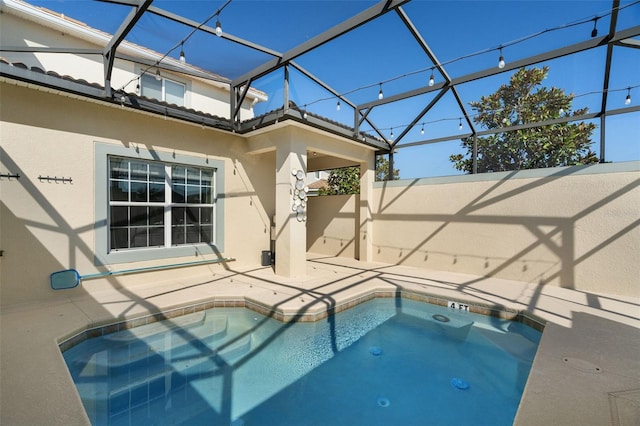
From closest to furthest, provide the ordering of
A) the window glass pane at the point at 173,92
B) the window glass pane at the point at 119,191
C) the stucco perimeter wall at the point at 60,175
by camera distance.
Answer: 1. the stucco perimeter wall at the point at 60,175
2. the window glass pane at the point at 119,191
3. the window glass pane at the point at 173,92

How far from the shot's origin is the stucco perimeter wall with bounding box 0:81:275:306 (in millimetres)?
4980

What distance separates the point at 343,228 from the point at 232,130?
223 inches

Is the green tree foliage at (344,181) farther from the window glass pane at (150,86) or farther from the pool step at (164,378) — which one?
the pool step at (164,378)

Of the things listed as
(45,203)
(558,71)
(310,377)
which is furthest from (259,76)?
(558,71)

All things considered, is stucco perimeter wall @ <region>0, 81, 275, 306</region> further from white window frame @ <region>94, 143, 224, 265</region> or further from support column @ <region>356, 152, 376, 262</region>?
support column @ <region>356, 152, 376, 262</region>

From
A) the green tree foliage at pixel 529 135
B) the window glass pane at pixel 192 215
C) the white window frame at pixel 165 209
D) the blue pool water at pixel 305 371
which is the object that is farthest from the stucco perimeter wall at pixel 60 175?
the green tree foliage at pixel 529 135

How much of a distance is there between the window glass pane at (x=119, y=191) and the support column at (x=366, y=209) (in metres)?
6.96

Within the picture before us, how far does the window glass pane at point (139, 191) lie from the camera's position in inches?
251

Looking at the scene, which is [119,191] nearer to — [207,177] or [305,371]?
[207,177]

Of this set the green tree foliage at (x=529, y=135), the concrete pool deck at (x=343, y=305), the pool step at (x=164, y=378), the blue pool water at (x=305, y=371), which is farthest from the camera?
the green tree foliage at (x=529, y=135)

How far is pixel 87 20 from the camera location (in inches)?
215

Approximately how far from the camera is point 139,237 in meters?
6.52

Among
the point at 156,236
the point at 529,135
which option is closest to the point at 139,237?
the point at 156,236

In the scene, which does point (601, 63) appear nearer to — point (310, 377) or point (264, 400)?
point (310, 377)
